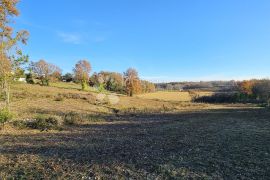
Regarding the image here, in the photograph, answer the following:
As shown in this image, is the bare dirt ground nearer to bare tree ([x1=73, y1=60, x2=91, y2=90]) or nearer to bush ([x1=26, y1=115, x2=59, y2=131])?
bush ([x1=26, y1=115, x2=59, y2=131])

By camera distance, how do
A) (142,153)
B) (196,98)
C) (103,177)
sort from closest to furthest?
(103,177), (142,153), (196,98)

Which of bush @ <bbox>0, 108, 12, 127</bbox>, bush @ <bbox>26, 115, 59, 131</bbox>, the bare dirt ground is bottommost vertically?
the bare dirt ground

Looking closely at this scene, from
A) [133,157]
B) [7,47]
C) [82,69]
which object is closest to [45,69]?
[82,69]

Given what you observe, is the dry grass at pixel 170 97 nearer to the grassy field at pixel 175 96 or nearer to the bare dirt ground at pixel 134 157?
the grassy field at pixel 175 96

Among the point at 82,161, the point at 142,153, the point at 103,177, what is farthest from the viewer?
the point at 142,153

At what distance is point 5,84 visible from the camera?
14766 millimetres

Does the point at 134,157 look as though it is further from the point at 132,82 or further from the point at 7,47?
the point at 132,82

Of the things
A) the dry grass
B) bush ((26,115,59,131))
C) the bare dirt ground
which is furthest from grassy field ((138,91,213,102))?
the bare dirt ground

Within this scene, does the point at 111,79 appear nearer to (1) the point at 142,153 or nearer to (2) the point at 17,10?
(2) the point at 17,10

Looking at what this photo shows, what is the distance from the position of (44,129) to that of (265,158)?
11797mm

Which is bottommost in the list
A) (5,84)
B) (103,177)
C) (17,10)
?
(103,177)

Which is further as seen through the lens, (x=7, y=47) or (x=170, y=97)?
(x=170, y=97)

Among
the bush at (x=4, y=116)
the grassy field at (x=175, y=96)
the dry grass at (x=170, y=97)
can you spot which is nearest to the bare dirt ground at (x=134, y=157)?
the bush at (x=4, y=116)

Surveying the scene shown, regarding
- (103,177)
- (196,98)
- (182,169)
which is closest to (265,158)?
(182,169)
